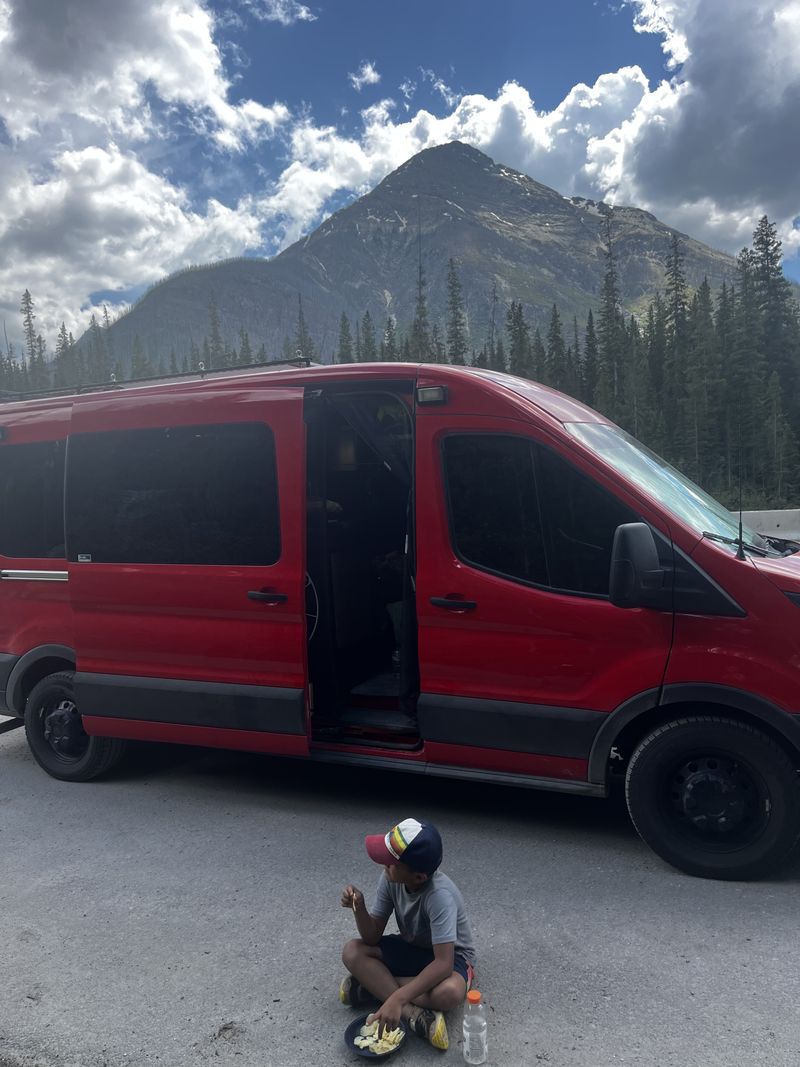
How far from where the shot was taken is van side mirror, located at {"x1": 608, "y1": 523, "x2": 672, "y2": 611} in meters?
3.76

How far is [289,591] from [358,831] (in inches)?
55.8

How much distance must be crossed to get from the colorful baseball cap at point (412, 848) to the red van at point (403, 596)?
1412 mm

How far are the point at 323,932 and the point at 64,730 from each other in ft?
9.78

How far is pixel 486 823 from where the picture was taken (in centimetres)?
468

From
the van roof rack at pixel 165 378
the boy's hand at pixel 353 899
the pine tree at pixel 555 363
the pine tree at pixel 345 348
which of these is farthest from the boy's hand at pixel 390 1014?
the pine tree at pixel 345 348

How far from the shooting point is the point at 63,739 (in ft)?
19.0

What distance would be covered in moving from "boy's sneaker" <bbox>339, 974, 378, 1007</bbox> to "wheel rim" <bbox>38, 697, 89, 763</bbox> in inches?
132

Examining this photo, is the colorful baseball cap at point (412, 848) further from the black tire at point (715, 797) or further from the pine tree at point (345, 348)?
the pine tree at point (345, 348)

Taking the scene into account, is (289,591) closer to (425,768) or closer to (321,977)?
(425,768)

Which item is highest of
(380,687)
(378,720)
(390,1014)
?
(380,687)

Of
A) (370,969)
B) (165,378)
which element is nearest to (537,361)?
(165,378)

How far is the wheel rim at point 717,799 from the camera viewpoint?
385cm

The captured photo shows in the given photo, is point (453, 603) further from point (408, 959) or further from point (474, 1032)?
point (474, 1032)

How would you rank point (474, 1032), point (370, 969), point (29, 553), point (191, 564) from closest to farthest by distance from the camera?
1. point (474, 1032)
2. point (370, 969)
3. point (191, 564)
4. point (29, 553)
